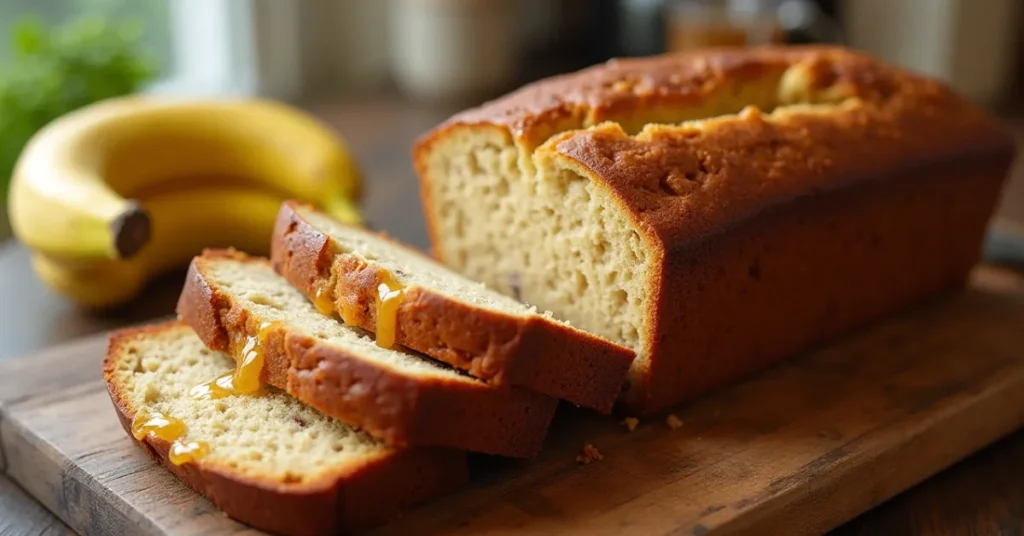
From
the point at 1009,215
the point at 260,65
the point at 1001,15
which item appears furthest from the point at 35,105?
the point at 1001,15

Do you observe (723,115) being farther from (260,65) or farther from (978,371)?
(260,65)

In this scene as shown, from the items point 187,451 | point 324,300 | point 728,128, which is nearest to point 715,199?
point 728,128

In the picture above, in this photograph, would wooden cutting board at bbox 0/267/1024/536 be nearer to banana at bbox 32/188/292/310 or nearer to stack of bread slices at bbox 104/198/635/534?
stack of bread slices at bbox 104/198/635/534

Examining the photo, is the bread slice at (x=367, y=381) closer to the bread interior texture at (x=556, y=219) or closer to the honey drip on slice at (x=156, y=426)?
the honey drip on slice at (x=156, y=426)

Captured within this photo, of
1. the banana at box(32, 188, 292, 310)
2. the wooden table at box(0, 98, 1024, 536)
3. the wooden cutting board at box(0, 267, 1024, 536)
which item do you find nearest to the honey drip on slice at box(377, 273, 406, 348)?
the wooden cutting board at box(0, 267, 1024, 536)

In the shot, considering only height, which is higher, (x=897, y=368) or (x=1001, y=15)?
(x=1001, y=15)

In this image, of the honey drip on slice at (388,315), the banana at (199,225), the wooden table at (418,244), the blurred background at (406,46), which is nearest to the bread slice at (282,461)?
the honey drip on slice at (388,315)

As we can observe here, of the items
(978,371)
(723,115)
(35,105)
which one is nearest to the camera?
(978,371)
